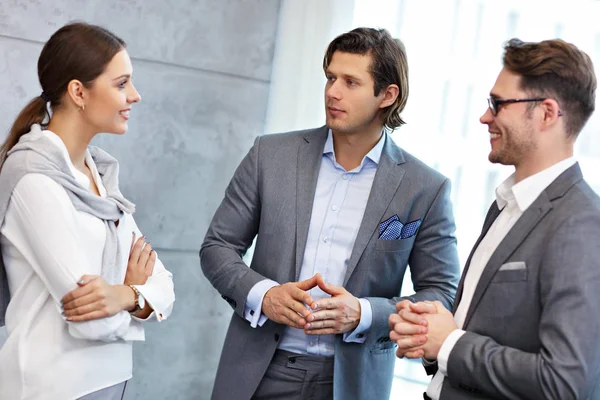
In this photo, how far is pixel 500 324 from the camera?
1924mm

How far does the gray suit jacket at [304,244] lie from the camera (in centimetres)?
263

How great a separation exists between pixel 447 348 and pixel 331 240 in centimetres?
81

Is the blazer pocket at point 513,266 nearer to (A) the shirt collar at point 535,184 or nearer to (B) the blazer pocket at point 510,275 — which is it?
(B) the blazer pocket at point 510,275

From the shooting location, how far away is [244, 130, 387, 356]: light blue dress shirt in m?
2.59

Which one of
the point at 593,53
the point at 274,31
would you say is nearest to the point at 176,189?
the point at 274,31

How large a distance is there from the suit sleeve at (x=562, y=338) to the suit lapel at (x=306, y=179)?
0.90 m

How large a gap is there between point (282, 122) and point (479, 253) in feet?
6.86

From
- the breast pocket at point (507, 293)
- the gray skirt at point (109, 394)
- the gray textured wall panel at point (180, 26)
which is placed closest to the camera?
the breast pocket at point (507, 293)

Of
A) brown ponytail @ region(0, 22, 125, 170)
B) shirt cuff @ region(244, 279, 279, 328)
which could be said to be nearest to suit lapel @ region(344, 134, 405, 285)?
shirt cuff @ region(244, 279, 279, 328)

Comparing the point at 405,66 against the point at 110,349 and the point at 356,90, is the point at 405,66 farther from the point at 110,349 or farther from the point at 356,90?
the point at 110,349

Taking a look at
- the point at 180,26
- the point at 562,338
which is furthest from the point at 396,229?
the point at 180,26

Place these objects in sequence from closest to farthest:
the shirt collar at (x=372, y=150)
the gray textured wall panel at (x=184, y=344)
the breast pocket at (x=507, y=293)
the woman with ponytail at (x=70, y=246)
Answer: the breast pocket at (x=507, y=293) < the woman with ponytail at (x=70, y=246) < the shirt collar at (x=372, y=150) < the gray textured wall panel at (x=184, y=344)

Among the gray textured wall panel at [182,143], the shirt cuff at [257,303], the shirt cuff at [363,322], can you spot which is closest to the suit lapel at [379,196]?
the shirt cuff at [363,322]

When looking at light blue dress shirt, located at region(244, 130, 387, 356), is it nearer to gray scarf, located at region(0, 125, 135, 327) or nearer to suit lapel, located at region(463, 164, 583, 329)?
gray scarf, located at region(0, 125, 135, 327)
